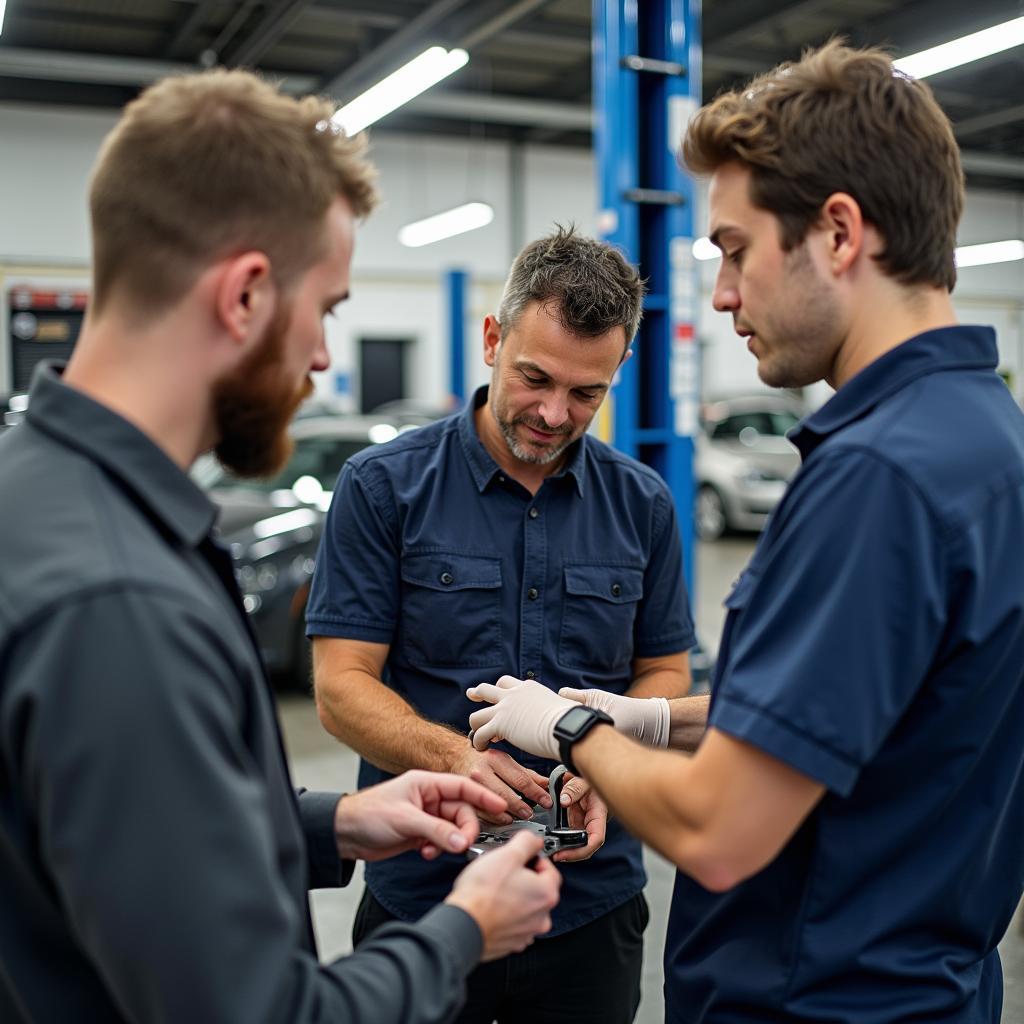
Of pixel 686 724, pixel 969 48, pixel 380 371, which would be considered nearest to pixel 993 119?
pixel 969 48

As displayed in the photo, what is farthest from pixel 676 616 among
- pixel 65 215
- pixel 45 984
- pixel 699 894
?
pixel 65 215

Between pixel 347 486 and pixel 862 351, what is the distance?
1.03 meters

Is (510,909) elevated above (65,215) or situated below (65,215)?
below

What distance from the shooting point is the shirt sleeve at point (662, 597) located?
2088mm

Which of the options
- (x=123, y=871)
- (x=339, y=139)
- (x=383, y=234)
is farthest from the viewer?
(x=383, y=234)

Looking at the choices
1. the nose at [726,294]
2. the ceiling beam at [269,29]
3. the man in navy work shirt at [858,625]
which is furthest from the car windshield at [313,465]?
the ceiling beam at [269,29]

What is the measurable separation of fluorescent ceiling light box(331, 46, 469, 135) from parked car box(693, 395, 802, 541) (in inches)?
168

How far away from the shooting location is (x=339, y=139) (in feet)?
3.63

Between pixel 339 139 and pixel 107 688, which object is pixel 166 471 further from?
pixel 339 139

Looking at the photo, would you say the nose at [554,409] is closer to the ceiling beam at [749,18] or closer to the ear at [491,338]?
the ear at [491,338]

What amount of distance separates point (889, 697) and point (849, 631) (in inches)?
3.1

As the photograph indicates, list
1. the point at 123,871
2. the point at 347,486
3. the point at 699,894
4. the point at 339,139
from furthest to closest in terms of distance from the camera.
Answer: the point at 347,486
the point at 699,894
the point at 339,139
the point at 123,871

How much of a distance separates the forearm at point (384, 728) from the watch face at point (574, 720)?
0.43 metres

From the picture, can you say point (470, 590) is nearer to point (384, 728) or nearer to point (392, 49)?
point (384, 728)
